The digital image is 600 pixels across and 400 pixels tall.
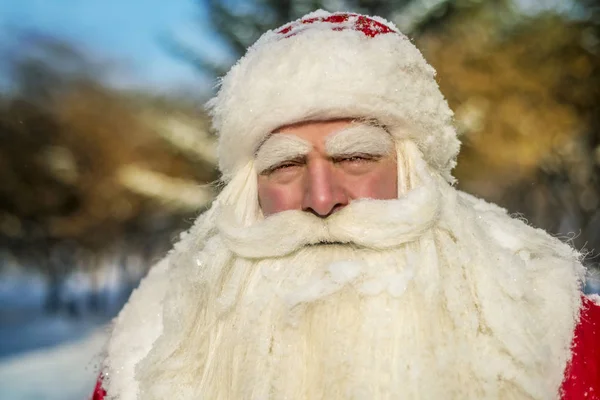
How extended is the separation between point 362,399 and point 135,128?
1283cm

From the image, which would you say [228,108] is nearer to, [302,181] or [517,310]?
[302,181]

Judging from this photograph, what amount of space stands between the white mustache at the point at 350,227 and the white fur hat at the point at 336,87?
231 millimetres

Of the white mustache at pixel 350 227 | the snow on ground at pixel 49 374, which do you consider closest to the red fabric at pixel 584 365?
the white mustache at pixel 350 227

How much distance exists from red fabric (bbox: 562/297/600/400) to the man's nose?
656mm

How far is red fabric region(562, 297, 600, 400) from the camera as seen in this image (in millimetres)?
1194

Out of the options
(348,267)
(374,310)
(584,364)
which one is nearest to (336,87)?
(348,267)

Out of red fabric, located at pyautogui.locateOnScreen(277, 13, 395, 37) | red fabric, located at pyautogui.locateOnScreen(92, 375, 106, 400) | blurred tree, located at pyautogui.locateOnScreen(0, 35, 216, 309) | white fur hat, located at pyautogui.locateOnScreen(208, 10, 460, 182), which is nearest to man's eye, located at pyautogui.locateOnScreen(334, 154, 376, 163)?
white fur hat, located at pyautogui.locateOnScreen(208, 10, 460, 182)

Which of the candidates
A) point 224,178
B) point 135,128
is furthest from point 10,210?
point 224,178

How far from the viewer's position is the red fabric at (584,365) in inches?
47.0

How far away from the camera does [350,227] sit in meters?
1.30

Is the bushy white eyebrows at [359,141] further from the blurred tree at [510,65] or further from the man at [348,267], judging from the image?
the blurred tree at [510,65]

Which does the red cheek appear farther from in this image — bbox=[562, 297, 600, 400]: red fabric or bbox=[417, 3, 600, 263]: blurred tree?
bbox=[417, 3, 600, 263]: blurred tree

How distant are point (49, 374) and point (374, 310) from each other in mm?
8798

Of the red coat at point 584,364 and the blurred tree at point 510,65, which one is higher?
the blurred tree at point 510,65
